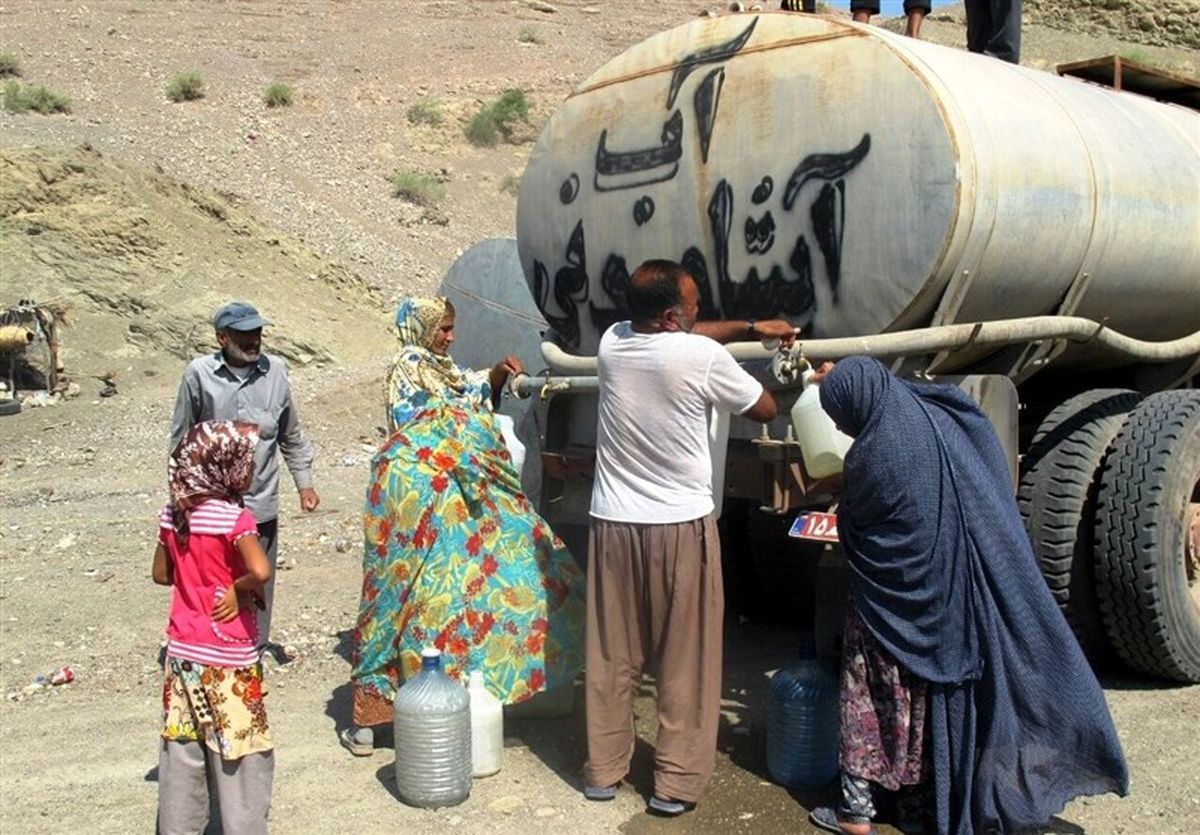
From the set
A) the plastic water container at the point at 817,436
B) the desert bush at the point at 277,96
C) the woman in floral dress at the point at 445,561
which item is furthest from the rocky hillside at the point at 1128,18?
the woman in floral dress at the point at 445,561

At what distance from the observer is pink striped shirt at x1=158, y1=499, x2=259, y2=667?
335 cm

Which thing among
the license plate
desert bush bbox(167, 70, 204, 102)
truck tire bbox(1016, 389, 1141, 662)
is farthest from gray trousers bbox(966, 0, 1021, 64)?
desert bush bbox(167, 70, 204, 102)

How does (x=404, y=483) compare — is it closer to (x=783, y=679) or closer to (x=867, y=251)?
(x=783, y=679)

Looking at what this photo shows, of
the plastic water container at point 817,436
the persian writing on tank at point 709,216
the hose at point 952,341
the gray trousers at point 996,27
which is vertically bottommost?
the plastic water container at point 817,436

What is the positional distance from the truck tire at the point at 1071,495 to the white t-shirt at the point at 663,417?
1.50 metres

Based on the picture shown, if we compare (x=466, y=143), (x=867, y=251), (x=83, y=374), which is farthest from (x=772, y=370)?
(x=466, y=143)

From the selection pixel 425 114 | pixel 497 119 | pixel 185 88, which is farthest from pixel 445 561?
pixel 425 114

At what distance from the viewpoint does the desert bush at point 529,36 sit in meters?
38.3

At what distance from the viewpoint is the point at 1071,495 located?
466 cm

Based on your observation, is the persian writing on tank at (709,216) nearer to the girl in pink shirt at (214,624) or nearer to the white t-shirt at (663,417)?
the white t-shirt at (663,417)

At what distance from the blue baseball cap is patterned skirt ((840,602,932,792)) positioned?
8.52 ft

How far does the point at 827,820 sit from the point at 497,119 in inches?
1129

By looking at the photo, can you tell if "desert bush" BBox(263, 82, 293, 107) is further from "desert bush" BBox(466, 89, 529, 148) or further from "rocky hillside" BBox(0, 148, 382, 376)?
"rocky hillside" BBox(0, 148, 382, 376)

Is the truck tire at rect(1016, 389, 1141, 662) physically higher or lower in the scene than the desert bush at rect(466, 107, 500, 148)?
lower
